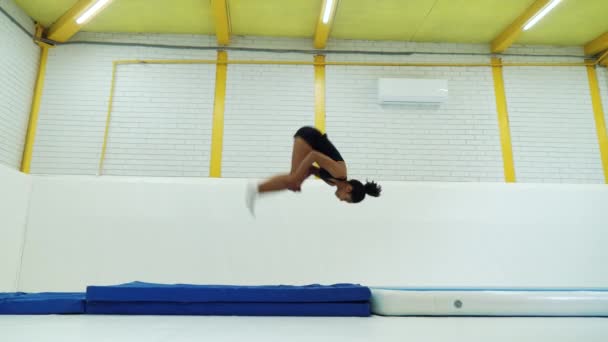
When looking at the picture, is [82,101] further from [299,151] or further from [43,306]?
[299,151]

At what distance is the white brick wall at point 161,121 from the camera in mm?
6660

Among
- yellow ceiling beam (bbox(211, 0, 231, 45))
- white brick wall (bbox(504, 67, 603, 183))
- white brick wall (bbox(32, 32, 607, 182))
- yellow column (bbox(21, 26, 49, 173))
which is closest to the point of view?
yellow ceiling beam (bbox(211, 0, 231, 45))

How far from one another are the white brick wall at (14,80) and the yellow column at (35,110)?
0.06 m

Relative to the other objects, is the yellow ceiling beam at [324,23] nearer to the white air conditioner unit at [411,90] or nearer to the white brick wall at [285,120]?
the white brick wall at [285,120]

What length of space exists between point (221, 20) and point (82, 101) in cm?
265

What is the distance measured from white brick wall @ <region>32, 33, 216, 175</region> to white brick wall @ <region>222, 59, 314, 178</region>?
473 millimetres

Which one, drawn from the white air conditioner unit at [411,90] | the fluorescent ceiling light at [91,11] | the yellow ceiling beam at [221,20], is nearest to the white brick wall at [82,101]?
the yellow ceiling beam at [221,20]

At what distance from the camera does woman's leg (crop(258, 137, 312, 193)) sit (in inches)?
151

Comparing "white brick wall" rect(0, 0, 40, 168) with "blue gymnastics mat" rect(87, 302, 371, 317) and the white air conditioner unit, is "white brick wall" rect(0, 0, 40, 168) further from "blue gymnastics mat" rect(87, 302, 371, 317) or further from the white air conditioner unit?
the white air conditioner unit

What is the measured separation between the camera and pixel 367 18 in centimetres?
679

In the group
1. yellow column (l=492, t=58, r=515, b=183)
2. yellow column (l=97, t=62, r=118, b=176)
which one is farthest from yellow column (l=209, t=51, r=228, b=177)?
yellow column (l=492, t=58, r=515, b=183)

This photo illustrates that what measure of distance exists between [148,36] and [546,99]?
6.96 metres

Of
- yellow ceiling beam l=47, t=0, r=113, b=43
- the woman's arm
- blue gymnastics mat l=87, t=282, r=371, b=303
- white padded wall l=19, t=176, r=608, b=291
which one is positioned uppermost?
yellow ceiling beam l=47, t=0, r=113, b=43

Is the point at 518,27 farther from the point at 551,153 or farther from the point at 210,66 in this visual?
the point at 210,66
